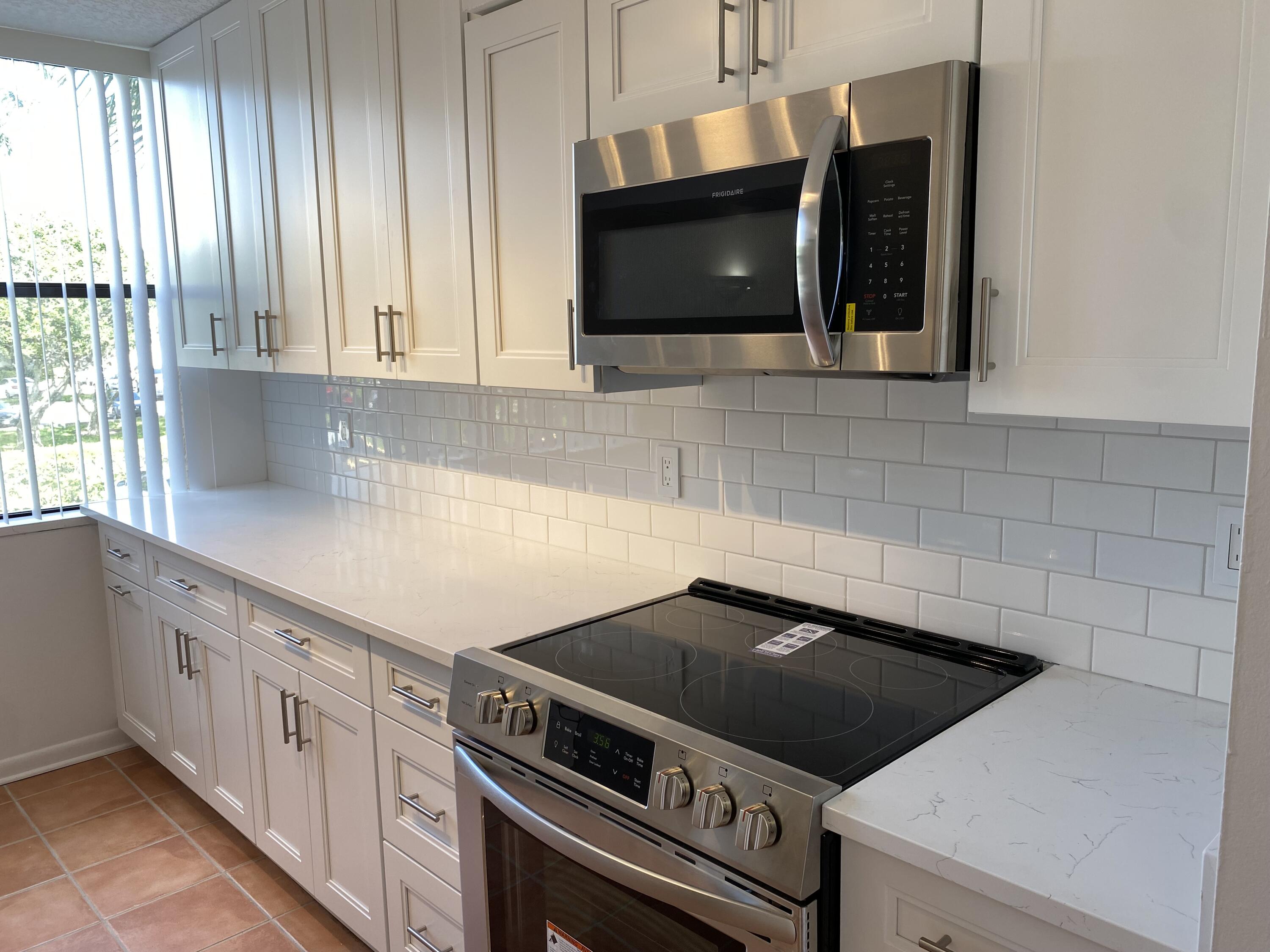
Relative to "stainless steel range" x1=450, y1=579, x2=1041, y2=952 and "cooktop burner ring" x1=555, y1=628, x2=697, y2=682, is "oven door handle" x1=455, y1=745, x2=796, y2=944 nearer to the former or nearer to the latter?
"stainless steel range" x1=450, y1=579, x2=1041, y2=952

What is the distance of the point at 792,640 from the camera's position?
1.73 m

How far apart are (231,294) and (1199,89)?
280 centimetres

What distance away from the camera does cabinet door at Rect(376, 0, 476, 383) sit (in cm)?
209

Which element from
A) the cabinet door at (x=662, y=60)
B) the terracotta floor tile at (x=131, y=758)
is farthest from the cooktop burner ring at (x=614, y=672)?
the terracotta floor tile at (x=131, y=758)

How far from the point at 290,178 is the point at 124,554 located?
1.46m

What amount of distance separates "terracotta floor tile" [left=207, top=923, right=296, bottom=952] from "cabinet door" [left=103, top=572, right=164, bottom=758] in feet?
3.17

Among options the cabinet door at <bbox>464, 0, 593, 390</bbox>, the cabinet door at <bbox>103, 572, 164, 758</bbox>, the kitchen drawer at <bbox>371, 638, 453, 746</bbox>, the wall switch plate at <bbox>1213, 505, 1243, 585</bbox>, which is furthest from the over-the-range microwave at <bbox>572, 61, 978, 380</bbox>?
the cabinet door at <bbox>103, 572, 164, 758</bbox>

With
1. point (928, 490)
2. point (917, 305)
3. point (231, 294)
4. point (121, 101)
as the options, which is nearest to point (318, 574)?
point (231, 294)

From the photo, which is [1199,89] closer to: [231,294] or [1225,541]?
[1225,541]

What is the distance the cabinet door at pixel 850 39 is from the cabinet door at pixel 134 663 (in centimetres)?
262

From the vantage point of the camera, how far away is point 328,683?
2137 millimetres

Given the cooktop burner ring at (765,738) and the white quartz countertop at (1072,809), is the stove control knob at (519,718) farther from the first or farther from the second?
the white quartz countertop at (1072,809)

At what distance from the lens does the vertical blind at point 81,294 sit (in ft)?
10.5

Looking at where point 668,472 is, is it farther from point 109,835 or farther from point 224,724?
point 109,835
